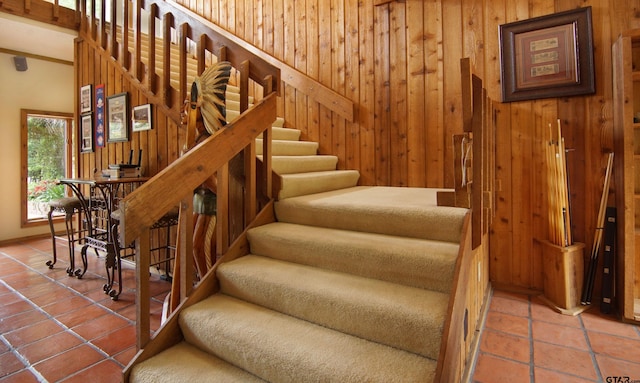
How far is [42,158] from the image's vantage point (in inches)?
216

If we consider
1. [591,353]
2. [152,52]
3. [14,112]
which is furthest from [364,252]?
[14,112]

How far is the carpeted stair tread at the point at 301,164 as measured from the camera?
2769mm

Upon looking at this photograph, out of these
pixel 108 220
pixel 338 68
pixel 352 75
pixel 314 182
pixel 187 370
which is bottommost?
pixel 187 370

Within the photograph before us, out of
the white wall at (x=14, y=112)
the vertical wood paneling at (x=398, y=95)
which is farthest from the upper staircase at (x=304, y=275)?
the white wall at (x=14, y=112)

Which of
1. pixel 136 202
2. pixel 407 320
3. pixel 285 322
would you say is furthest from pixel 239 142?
pixel 407 320

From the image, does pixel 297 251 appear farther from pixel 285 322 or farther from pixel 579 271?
pixel 579 271

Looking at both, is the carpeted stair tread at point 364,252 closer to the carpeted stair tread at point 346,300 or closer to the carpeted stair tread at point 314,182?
the carpeted stair tread at point 346,300

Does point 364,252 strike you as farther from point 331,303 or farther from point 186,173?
point 186,173

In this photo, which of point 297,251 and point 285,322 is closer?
point 285,322

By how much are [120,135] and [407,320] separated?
3.80 meters

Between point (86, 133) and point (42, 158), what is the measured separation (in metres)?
1.92

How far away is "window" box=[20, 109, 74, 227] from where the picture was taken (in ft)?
17.0

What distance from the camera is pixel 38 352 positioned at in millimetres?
2021

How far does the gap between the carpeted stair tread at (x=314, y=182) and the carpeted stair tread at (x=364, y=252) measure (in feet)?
1.19
